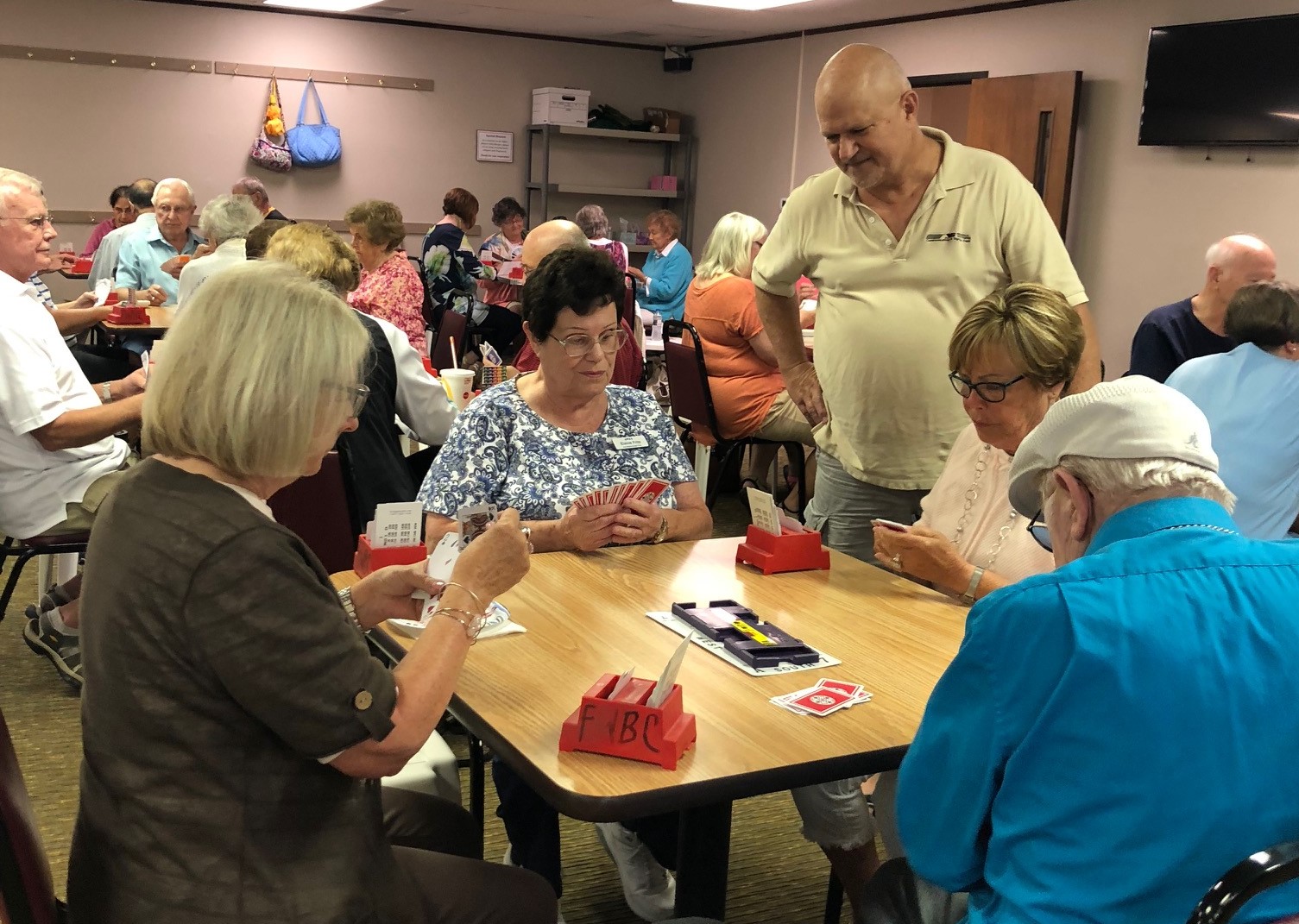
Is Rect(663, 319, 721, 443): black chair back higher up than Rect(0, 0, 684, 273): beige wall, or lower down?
lower down

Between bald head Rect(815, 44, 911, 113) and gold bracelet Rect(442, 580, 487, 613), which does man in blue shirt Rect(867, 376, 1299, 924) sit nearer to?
gold bracelet Rect(442, 580, 487, 613)

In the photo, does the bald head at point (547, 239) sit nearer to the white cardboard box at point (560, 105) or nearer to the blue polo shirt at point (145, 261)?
the blue polo shirt at point (145, 261)

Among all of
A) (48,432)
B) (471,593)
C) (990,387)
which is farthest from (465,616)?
(48,432)

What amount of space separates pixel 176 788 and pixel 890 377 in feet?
6.82

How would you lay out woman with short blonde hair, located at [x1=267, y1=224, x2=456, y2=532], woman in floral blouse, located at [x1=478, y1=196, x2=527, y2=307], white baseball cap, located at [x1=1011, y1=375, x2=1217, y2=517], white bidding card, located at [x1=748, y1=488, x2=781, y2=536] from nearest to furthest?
1. white baseball cap, located at [x1=1011, y1=375, x2=1217, y2=517]
2. white bidding card, located at [x1=748, y1=488, x2=781, y2=536]
3. woman with short blonde hair, located at [x1=267, y1=224, x2=456, y2=532]
4. woman in floral blouse, located at [x1=478, y1=196, x2=527, y2=307]

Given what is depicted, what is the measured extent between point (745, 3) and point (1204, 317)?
4622 mm

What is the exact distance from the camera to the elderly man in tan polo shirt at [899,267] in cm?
292


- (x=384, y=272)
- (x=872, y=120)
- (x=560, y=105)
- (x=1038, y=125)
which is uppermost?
(x=560, y=105)

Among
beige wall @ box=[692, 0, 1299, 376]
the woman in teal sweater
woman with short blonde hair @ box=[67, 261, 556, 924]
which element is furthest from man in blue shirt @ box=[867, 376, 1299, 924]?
the woman in teal sweater

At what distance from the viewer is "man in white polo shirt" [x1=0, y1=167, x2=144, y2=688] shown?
3.35 metres

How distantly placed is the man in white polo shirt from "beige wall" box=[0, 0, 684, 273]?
7.02 metres

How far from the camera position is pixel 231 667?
1281 mm

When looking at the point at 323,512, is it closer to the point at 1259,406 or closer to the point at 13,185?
the point at 13,185

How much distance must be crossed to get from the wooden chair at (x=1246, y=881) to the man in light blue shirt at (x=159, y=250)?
22.7ft
